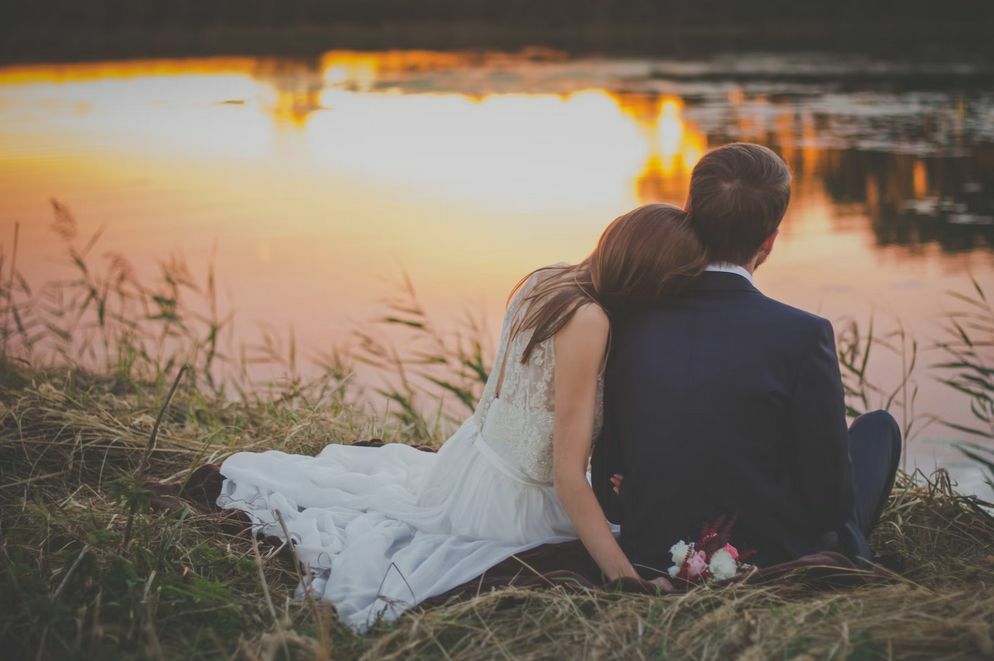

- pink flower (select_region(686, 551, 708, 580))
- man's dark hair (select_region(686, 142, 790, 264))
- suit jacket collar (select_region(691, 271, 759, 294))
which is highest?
man's dark hair (select_region(686, 142, 790, 264))

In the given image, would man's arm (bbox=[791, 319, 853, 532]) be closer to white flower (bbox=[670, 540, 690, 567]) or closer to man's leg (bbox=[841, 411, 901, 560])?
white flower (bbox=[670, 540, 690, 567])

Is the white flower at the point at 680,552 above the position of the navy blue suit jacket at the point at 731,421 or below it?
below

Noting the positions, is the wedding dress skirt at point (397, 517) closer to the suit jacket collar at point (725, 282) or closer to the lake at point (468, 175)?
the suit jacket collar at point (725, 282)

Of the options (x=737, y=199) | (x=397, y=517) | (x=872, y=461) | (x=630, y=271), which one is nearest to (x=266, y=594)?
(x=397, y=517)

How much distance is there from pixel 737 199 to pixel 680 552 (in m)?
0.84

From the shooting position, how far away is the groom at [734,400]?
235 centimetres

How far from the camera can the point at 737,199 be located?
2422 mm

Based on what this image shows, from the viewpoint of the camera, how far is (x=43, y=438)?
3.59 m

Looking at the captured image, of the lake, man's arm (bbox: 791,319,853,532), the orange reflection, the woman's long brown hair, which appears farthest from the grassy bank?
the orange reflection

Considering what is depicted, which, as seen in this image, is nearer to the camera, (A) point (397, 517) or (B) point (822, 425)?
(B) point (822, 425)

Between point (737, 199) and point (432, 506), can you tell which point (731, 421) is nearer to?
point (737, 199)

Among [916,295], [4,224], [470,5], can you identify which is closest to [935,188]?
[916,295]

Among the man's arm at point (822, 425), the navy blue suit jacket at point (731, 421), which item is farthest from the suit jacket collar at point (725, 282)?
the man's arm at point (822, 425)

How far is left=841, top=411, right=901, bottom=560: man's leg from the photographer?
2.84 meters
